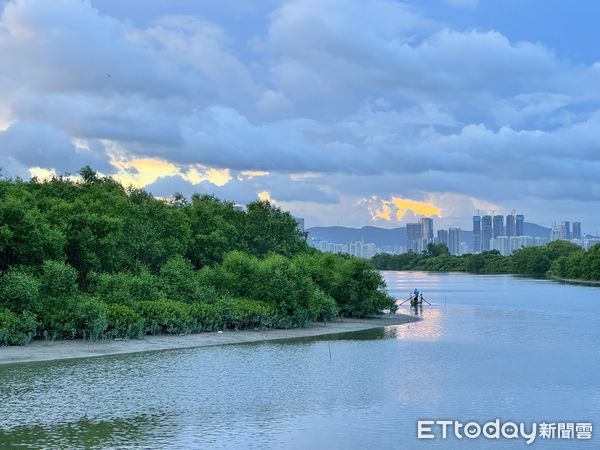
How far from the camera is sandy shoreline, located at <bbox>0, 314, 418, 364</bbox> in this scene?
3378cm

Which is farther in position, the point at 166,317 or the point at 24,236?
the point at 166,317

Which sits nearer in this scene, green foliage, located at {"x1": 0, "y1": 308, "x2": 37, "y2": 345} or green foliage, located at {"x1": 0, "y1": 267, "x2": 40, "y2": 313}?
green foliage, located at {"x1": 0, "y1": 308, "x2": 37, "y2": 345}

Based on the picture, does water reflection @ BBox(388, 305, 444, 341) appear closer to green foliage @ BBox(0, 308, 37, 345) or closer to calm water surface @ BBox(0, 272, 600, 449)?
calm water surface @ BBox(0, 272, 600, 449)

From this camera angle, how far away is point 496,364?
114 ft

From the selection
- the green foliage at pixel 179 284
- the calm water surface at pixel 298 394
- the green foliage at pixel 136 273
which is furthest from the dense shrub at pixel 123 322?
the green foliage at pixel 179 284

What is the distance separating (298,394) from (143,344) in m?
15.2

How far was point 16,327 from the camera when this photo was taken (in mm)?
35250

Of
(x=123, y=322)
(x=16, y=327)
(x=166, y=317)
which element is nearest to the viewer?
(x=16, y=327)

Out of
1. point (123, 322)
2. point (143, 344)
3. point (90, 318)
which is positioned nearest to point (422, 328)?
point (143, 344)

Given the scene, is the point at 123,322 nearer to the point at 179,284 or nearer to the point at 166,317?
the point at 166,317

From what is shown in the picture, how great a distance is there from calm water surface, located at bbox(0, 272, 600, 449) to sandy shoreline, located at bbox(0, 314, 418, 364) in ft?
5.54

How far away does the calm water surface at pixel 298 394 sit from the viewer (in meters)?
19.9

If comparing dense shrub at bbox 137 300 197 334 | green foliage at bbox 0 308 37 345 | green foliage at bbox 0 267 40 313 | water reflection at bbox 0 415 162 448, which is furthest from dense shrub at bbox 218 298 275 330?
water reflection at bbox 0 415 162 448

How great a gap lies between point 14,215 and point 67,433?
2039 centimetres
